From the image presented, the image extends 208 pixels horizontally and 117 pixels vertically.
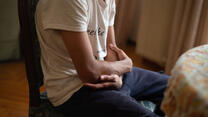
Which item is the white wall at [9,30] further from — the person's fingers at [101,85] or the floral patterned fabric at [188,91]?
the floral patterned fabric at [188,91]

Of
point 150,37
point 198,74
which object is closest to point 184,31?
point 150,37

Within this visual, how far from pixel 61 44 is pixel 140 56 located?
193 cm

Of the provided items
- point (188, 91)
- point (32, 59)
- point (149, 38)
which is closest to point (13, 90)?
point (32, 59)

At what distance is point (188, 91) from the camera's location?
1.38ft

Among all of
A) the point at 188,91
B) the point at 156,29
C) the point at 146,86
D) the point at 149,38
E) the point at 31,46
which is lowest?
the point at 149,38

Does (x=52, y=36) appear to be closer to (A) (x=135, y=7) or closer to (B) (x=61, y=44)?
(B) (x=61, y=44)

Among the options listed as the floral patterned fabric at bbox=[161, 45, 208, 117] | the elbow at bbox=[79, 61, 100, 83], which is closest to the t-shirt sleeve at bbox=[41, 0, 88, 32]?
the elbow at bbox=[79, 61, 100, 83]

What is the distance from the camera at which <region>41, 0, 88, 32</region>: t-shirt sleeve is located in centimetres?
75

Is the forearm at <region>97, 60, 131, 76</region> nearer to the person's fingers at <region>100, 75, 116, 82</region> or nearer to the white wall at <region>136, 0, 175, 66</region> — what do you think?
the person's fingers at <region>100, 75, 116, 82</region>

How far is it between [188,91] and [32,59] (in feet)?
1.97

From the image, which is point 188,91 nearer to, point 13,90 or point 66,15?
point 66,15

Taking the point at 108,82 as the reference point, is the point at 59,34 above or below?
above

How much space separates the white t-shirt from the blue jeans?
0.04 metres

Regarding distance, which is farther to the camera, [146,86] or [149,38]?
[149,38]
